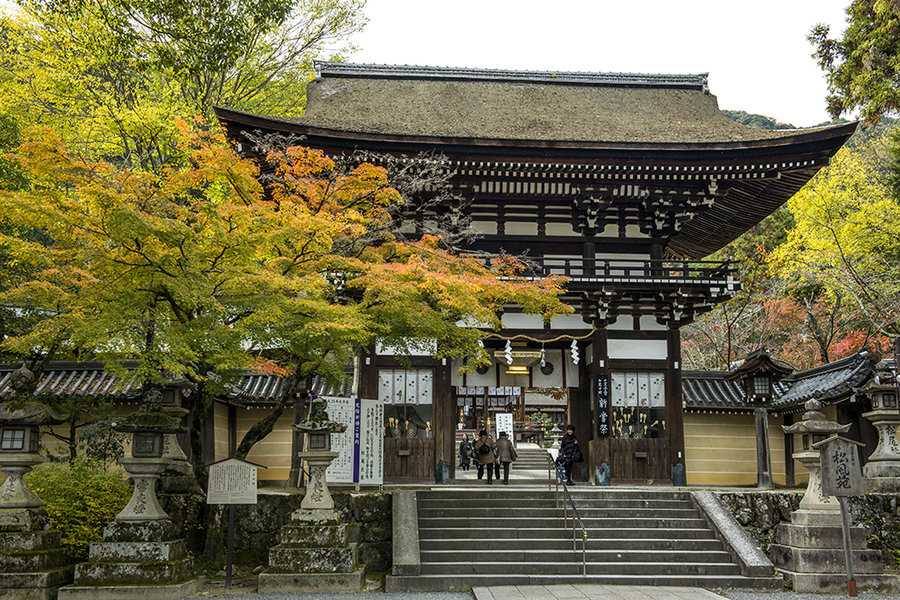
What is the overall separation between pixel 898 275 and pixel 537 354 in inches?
413

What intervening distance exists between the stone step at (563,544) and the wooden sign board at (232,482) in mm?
2926

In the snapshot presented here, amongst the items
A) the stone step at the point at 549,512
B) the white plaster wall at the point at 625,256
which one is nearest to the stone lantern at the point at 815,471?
the stone step at the point at 549,512

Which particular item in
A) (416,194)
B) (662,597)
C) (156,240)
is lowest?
(662,597)

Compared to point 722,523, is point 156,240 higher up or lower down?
higher up

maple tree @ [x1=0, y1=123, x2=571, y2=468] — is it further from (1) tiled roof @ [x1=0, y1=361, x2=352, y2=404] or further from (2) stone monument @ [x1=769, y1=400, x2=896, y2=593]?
(2) stone monument @ [x1=769, y1=400, x2=896, y2=593]

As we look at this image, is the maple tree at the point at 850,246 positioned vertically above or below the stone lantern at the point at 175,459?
above

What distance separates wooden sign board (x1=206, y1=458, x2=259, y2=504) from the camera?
Result: 31.4 feet

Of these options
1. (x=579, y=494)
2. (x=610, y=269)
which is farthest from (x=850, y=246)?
(x=579, y=494)

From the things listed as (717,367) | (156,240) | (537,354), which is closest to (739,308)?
(717,367)

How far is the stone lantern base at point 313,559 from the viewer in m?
9.20

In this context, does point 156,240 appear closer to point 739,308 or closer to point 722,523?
point 722,523

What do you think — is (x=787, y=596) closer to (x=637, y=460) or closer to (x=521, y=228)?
(x=637, y=460)

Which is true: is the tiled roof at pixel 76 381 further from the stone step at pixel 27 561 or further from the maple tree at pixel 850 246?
→ the maple tree at pixel 850 246

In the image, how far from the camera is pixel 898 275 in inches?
723
